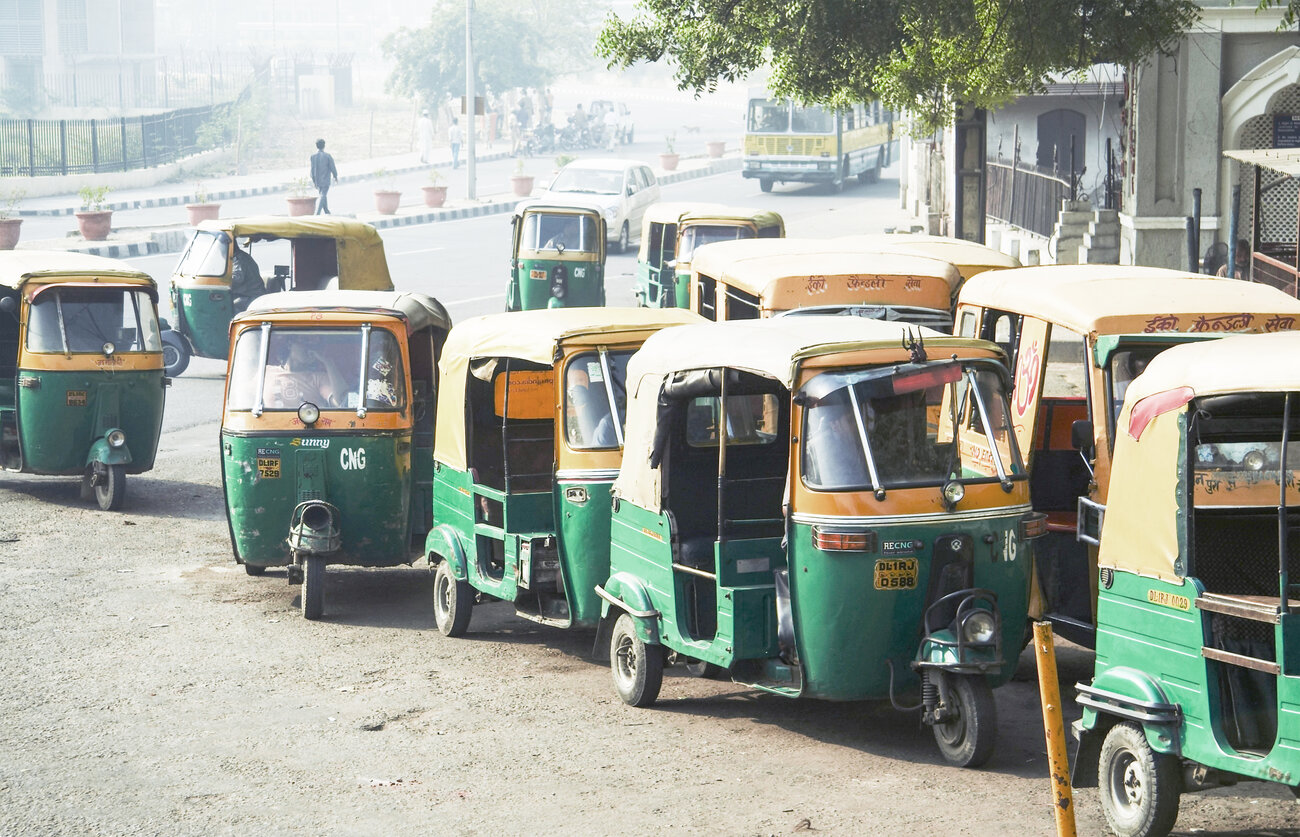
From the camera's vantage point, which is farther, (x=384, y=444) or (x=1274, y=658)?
(x=384, y=444)

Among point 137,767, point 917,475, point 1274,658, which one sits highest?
point 917,475

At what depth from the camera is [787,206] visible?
40.8 m

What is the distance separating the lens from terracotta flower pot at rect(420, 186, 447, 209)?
41.5 m

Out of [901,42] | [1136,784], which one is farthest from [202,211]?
[1136,784]

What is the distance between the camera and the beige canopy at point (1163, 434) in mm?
6012

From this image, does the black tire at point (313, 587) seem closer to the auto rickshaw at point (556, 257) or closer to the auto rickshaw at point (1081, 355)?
the auto rickshaw at point (1081, 355)

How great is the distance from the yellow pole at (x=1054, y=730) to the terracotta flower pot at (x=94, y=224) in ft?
97.1

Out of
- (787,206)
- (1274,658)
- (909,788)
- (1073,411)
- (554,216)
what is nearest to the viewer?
(1274,658)

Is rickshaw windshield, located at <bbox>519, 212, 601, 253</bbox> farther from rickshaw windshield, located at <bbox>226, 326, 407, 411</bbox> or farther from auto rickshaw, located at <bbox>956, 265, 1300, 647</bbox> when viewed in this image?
auto rickshaw, located at <bbox>956, 265, 1300, 647</bbox>

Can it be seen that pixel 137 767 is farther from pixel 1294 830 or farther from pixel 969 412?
pixel 1294 830

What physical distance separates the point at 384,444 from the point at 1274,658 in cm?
602

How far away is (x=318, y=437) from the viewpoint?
10531mm

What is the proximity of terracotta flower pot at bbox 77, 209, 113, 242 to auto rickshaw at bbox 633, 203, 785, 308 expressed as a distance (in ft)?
48.9

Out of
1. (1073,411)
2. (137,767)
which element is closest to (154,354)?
(137,767)
